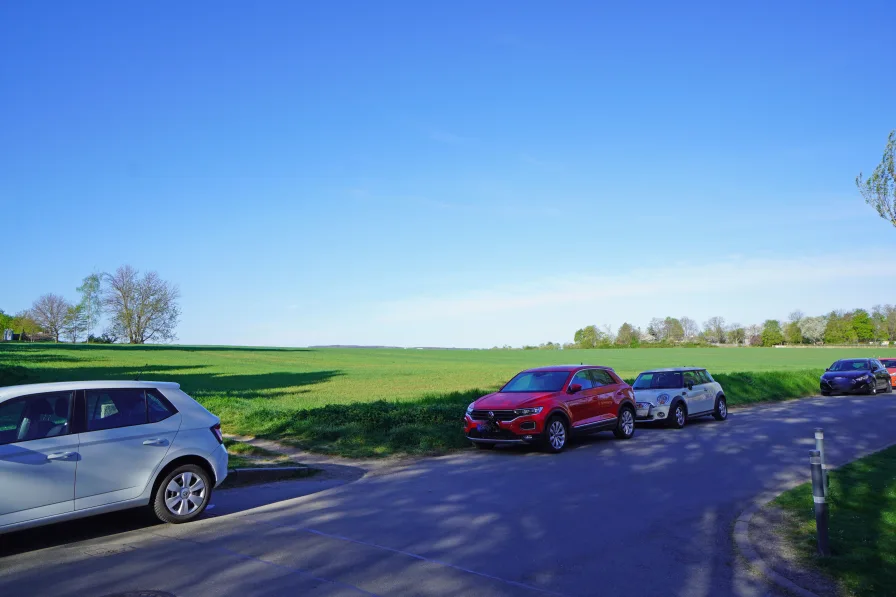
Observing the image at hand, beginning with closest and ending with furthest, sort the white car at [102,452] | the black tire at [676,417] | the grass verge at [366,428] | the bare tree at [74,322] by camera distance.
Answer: the white car at [102,452] → the grass verge at [366,428] → the black tire at [676,417] → the bare tree at [74,322]

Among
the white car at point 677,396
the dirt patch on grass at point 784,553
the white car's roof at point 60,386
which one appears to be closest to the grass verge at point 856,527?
the dirt patch on grass at point 784,553

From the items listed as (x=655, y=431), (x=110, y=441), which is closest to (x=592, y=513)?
(x=110, y=441)

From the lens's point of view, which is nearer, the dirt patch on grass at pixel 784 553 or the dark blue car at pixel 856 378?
the dirt patch on grass at pixel 784 553

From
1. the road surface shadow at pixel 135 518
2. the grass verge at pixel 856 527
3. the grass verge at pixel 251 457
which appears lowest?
the grass verge at pixel 856 527

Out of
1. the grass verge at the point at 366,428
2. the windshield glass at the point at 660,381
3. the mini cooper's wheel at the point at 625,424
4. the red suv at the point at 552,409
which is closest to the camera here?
the red suv at the point at 552,409

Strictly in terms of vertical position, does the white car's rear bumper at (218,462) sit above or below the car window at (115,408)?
below

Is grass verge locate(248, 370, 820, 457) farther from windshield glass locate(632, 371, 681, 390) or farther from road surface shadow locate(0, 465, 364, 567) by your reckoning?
windshield glass locate(632, 371, 681, 390)

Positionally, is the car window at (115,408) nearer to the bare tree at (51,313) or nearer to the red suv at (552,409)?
the red suv at (552,409)

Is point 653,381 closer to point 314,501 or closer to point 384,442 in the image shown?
point 384,442

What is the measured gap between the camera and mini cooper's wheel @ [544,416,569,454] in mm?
13852

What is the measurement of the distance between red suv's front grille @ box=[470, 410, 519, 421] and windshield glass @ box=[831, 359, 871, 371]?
25.0 metres

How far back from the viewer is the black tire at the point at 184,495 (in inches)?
305

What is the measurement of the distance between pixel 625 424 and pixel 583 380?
1.85 meters

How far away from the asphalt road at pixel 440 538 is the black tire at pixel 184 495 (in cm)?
17
